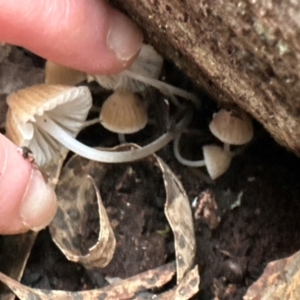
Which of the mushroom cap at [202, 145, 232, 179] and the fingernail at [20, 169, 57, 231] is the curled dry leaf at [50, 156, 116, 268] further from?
the mushroom cap at [202, 145, 232, 179]

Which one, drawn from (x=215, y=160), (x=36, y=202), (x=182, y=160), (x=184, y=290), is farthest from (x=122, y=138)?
(x=184, y=290)

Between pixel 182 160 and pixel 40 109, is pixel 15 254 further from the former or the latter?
pixel 182 160

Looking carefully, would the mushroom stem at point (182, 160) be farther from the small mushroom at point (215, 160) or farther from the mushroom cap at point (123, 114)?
the mushroom cap at point (123, 114)

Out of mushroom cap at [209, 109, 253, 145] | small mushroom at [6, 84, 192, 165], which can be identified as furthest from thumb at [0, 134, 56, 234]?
mushroom cap at [209, 109, 253, 145]

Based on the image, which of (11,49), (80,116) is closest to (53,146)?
(80,116)

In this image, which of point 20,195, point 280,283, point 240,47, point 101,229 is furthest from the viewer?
point 101,229

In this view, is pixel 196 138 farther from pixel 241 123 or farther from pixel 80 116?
pixel 80 116
